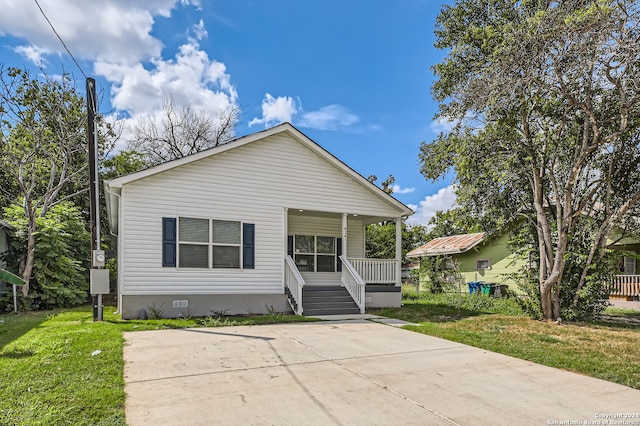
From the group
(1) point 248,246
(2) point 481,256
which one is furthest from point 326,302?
(2) point 481,256

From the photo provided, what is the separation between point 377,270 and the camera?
13.1 meters

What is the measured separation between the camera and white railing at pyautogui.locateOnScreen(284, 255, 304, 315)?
11070mm

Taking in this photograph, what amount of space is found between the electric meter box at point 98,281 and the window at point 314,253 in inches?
240

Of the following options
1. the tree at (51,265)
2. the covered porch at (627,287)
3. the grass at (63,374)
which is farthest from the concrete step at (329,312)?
the covered porch at (627,287)

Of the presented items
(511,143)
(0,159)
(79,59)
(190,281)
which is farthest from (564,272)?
(0,159)

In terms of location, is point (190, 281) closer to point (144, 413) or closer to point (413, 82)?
point (144, 413)

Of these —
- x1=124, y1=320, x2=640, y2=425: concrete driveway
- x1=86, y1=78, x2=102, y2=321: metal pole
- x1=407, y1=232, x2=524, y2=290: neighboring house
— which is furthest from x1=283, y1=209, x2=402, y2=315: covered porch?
x1=407, y1=232, x2=524, y2=290: neighboring house

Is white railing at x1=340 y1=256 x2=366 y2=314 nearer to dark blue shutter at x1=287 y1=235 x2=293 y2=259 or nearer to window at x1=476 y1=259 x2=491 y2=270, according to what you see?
dark blue shutter at x1=287 y1=235 x2=293 y2=259

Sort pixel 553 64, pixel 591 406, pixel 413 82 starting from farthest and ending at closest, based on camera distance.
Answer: pixel 413 82, pixel 553 64, pixel 591 406

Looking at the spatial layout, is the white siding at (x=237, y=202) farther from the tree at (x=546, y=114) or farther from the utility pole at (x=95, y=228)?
the tree at (x=546, y=114)

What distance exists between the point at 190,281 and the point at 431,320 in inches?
254

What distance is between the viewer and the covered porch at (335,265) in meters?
11.8

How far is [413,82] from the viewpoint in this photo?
45.1 feet

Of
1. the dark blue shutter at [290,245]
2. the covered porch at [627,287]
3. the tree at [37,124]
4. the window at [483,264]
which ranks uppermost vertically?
the tree at [37,124]
